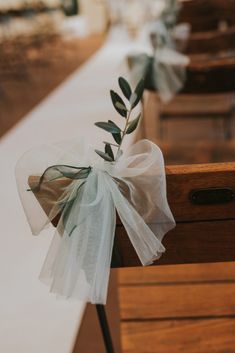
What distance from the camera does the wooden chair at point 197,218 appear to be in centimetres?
88

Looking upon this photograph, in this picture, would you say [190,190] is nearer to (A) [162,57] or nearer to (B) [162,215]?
(B) [162,215]

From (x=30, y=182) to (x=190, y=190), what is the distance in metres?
0.28

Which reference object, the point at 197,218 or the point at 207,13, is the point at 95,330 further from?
the point at 207,13

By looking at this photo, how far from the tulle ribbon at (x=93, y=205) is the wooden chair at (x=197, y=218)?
33 millimetres

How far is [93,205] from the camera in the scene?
0.91 m

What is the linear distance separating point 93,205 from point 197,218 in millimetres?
189

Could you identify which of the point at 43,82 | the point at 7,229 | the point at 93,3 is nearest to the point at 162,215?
the point at 7,229

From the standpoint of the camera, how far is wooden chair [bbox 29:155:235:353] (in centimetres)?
88

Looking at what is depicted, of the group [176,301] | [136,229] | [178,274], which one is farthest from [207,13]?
[136,229]

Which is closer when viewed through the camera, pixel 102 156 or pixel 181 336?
pixel 102 156

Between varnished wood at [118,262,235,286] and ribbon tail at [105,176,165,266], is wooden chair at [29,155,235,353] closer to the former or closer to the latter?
ribbon tail at [105,176,165,266]

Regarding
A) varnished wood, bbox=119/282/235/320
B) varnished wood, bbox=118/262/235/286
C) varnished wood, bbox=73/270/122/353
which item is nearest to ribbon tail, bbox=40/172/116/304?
varnished wood, bbox=73/270/122/353

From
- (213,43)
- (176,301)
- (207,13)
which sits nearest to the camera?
(176,301)

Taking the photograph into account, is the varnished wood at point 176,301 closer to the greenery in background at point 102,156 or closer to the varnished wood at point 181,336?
the varnished wood at point 181,336
